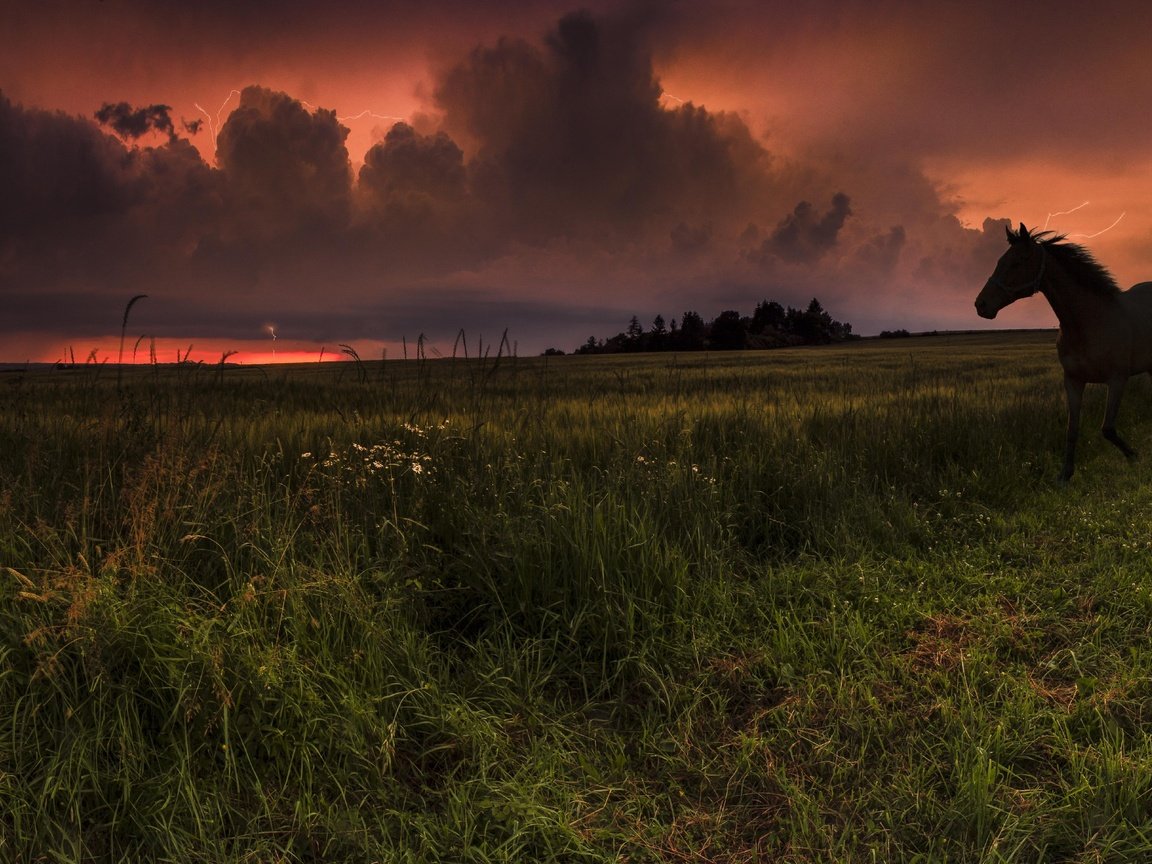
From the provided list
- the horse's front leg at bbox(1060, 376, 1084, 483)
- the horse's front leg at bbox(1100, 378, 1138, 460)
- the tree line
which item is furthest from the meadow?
the tree line

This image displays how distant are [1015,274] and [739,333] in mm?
79077

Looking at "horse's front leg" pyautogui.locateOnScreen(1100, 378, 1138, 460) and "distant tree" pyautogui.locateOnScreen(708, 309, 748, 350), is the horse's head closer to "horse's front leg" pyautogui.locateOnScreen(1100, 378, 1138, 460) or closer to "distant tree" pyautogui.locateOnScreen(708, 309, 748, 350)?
"horse's front leg" pyautogui.locateOnScreen(1100, 378, 1138, 460)

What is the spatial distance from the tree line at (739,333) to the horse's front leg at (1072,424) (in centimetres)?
7199

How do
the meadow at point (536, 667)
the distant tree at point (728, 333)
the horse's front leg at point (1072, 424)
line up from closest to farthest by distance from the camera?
1. the meadow at point (536, 667)
2. the horse's front leg at point (1072, 424)
3. the distant tree at point (728, 333)

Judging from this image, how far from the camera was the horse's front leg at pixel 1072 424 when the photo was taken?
7.49 meters

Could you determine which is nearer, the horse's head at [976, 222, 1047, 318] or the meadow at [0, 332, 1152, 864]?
the meadow at [0, 332, 1152, 864]

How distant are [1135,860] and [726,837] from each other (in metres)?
1.32

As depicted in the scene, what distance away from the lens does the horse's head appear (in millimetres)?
8047

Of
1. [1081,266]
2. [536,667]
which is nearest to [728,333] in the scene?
[1081,266]

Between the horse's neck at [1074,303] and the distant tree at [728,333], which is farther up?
the distant tree at [728,333]

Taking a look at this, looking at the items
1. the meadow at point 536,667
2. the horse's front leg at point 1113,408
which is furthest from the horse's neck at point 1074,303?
the meadow at point 536,667

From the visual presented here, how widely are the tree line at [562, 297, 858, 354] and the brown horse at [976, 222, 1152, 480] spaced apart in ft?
236

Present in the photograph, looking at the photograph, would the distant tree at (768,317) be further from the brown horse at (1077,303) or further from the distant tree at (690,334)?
the brown horse at (1077,303)

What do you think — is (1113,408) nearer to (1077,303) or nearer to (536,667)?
(1077,303)
